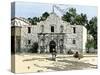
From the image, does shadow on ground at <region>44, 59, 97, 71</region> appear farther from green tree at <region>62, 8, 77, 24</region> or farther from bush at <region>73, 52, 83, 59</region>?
green tree at <region>62, 8, 77, 24</region>

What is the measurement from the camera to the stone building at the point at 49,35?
218 cm

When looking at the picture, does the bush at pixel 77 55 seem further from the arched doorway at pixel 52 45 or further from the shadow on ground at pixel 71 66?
the arched doorway at pixel 52 45

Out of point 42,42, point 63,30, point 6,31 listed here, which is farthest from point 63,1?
point 6,31

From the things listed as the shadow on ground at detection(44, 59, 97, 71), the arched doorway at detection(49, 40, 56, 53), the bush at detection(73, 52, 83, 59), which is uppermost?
the arched doorway at detection(49, 40, 56, 53)

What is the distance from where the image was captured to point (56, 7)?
232cm

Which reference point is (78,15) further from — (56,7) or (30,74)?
(30,74)

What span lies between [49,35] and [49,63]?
0.81 feet

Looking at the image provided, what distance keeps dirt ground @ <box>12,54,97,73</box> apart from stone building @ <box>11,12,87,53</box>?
0.20 feet

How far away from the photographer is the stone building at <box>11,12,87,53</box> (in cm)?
218

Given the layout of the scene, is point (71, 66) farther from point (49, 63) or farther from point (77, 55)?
point (49, 63)

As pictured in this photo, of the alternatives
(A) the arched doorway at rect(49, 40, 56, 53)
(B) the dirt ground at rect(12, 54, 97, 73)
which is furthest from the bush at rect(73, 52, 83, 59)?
(A) the arched doorway at rect(49, 40, 56, 53)

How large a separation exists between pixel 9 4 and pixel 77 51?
2.52ft

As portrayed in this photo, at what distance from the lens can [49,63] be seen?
7.62 feet

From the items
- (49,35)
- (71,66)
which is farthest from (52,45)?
(71,66)
